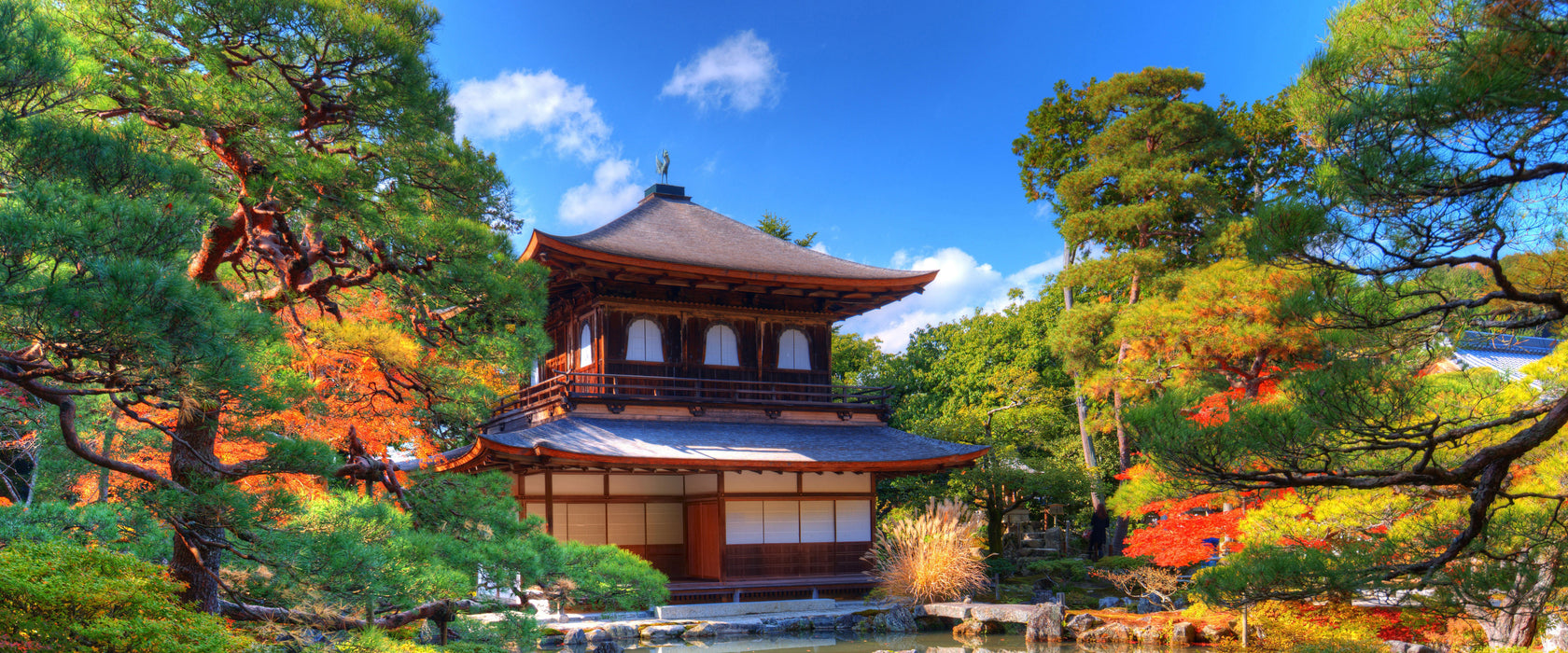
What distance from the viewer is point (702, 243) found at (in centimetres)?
1530

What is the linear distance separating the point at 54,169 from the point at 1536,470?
26.7ft

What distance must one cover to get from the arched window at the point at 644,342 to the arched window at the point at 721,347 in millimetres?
741

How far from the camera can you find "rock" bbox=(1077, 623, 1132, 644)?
11.0 m

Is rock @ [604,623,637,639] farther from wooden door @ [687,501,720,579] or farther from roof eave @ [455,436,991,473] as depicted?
wooden door @ [687,501,720,579]

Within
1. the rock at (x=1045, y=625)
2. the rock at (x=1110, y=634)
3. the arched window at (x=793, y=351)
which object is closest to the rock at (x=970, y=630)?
the rock at (x=1045, y=625)

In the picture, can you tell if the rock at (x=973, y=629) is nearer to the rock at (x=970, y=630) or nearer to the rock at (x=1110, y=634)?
the rock at (x=970, y=630)

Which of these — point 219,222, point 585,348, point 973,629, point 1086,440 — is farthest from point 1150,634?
point 219,222

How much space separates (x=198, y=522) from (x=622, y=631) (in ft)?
21.4

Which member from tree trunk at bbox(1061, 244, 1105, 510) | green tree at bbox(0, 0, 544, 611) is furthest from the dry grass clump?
green tree at bbox(0, 0, 544, 611)

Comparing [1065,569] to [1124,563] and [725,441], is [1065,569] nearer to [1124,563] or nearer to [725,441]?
[1124,563]

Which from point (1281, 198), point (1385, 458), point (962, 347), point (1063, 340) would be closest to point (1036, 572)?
point (1063, 340)

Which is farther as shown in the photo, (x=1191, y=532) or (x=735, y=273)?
(x=735, y=273)

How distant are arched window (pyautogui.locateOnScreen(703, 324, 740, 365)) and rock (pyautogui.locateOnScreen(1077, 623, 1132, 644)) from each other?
624 centimetres

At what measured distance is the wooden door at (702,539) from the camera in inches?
512
